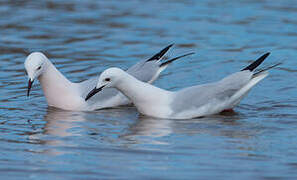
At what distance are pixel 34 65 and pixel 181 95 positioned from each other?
1894 mm

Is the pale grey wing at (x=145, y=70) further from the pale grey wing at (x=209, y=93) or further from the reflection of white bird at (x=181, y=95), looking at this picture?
the pale grey wing at (x=209, y=93)

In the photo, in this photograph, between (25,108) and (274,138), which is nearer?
(274,138)

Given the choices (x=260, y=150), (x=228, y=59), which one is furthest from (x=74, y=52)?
(x=260, y=150)

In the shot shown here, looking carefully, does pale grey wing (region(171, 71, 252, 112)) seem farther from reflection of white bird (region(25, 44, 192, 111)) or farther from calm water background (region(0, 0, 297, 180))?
reflection of white bird (region(25, 44, 192, 111))

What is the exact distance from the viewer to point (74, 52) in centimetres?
1331

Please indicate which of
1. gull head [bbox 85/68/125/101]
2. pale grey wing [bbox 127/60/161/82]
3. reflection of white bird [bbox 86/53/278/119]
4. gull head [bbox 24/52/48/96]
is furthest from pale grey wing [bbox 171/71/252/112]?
gull head [bbox 24/52/48/96]

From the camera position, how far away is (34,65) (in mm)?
9492

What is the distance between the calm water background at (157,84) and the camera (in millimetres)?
7172

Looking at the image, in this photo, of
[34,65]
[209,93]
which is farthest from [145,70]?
[34,65]

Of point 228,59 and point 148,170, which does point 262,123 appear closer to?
point 148,170

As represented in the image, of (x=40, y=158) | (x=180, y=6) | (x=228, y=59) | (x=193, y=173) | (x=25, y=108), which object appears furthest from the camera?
(x=180, y=6)

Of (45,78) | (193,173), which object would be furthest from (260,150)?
(45,78)

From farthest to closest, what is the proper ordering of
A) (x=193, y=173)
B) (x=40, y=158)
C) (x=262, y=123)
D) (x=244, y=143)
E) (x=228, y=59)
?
(x=228, y=59), (x=262, y=123), (x=244, y=143), (x=40, y=158), (x=193, y=173)

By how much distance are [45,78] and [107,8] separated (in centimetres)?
753
